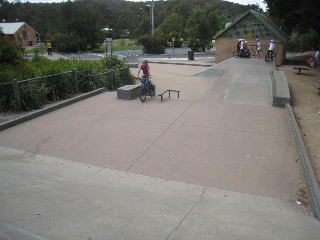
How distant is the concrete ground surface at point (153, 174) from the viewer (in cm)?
432

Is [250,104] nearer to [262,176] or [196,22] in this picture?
[262,176]

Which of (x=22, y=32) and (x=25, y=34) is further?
(x=25, y=34)

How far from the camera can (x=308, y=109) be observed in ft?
39.3

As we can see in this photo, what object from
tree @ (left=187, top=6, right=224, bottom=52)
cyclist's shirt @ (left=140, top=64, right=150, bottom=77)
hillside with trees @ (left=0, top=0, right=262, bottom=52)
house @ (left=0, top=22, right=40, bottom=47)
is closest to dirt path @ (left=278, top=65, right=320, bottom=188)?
cyclist's shirt @ (left=140, top=64, right=150, bottom=77)

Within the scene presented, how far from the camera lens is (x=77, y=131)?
356 inches

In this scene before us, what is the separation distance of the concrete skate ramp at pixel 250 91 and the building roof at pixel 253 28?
1818 centimetres

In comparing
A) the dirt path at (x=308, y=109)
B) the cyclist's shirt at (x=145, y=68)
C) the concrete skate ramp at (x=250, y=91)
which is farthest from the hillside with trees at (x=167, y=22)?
the cyclist's shirt at (x=145, y=68)

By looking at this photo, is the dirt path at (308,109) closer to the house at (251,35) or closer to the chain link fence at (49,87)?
the chain link fence at (49,87)

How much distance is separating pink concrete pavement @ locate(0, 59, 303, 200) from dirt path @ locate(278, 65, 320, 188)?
500mm

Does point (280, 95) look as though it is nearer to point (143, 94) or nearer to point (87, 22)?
point (143, 94)

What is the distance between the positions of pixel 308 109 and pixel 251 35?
23.7m

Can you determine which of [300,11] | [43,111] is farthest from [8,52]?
[300,11]

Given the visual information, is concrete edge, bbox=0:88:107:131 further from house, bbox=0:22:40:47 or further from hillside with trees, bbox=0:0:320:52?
house, bbox=0:22:40:47

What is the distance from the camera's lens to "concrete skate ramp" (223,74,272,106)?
12.7m
